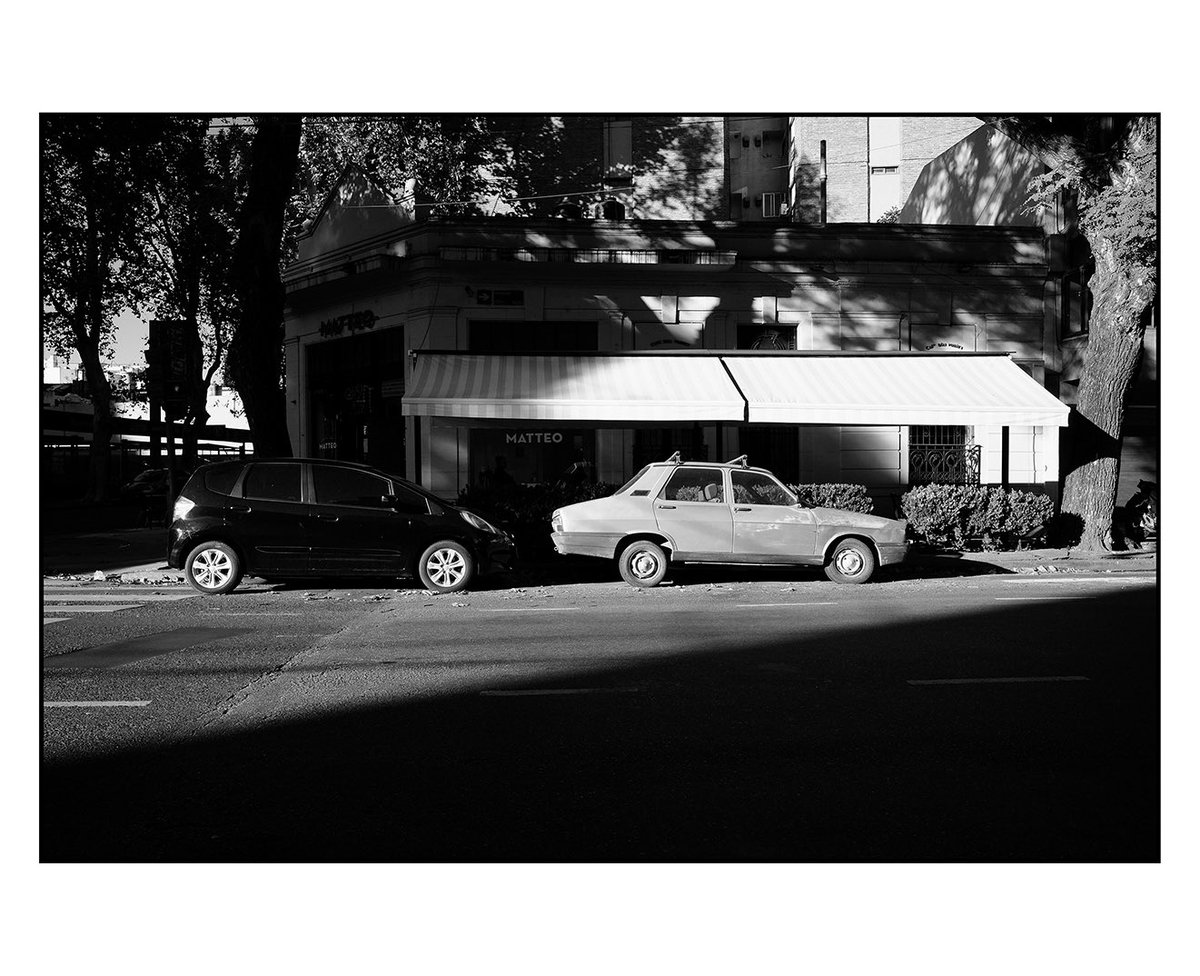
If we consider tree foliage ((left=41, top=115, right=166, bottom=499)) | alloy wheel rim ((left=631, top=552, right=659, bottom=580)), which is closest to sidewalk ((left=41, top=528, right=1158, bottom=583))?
alloy wheel rim ((left=631, top=552, right=659, bottom=580))

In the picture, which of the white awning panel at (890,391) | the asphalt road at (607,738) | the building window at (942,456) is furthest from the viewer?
the building window at (942,456)

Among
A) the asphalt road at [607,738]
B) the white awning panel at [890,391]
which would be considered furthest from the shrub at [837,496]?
the asphalt road at [607,738]

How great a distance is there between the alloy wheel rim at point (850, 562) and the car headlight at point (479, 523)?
4459mm

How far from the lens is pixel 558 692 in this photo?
657cm

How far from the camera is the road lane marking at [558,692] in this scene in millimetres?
6527

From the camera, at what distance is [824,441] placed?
20406 millimetres

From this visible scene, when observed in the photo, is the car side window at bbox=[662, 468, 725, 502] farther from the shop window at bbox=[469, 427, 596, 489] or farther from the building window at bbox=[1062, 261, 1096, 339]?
the building window at bbox=[1062, 261, 1096, 339]

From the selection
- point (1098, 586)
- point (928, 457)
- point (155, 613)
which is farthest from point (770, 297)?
point (155, 613)

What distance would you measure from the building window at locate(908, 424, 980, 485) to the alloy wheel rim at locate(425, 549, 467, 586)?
1139 cm

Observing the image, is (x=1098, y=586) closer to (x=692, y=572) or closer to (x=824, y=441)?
(x=692, y=572)

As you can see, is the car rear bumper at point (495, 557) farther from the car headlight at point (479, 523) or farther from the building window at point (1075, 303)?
the building window at point (1075, 303)

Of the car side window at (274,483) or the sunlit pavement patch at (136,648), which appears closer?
the sunlit pavement patch at (136,648)

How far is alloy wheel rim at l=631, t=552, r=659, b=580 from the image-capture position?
12867 mm

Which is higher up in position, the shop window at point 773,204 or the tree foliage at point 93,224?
the shop window at point 773,204
